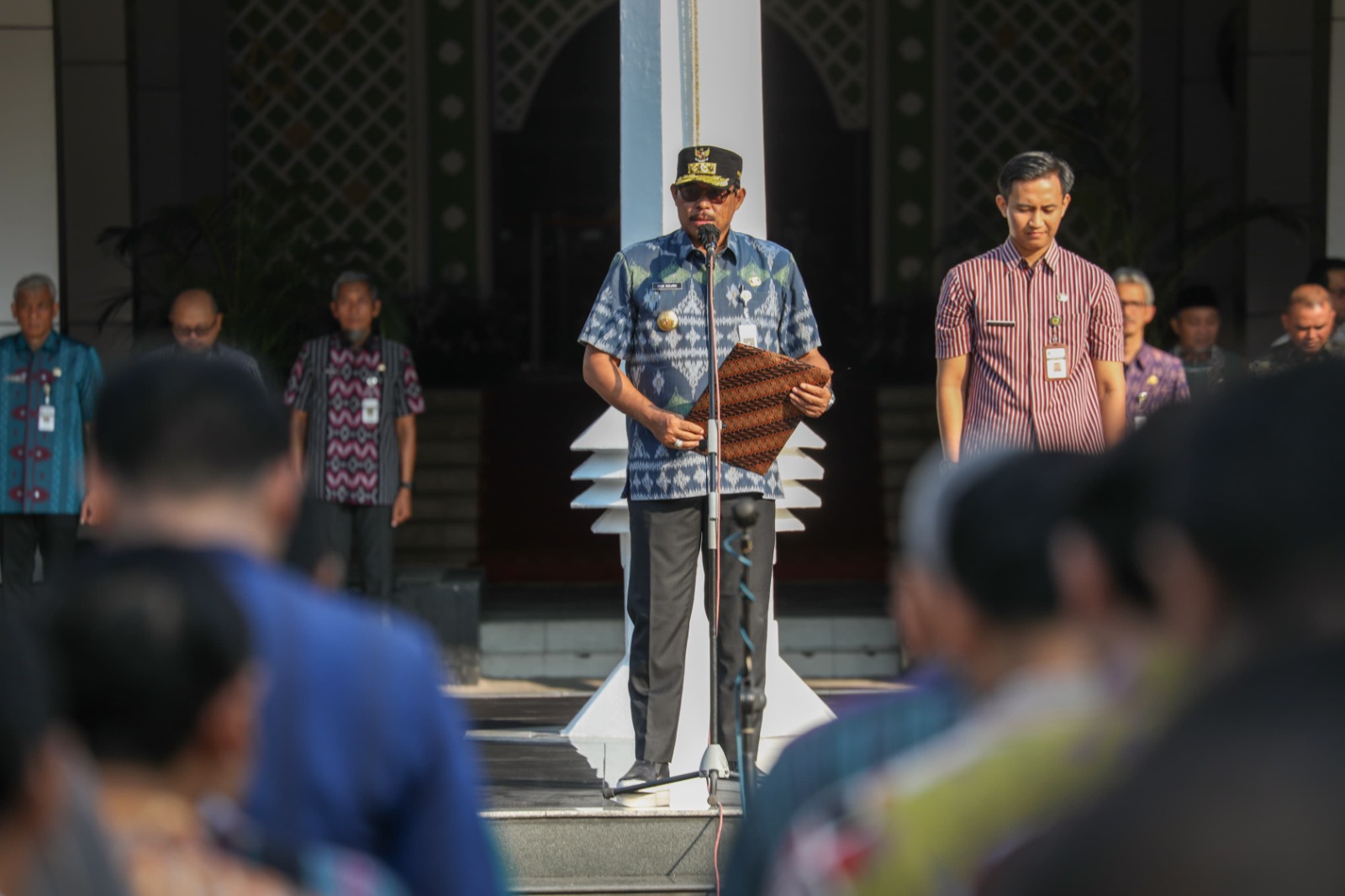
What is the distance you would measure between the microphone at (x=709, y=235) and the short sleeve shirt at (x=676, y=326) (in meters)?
0.11

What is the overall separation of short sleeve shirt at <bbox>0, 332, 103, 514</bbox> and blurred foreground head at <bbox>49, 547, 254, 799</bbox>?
4949 millimetres

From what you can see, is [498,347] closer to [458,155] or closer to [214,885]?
[458,155]

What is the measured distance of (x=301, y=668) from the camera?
140cm

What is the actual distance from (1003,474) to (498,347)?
1027 cm

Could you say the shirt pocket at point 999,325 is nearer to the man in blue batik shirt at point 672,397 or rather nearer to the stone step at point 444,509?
the man in blue batik shirt at point 672,397

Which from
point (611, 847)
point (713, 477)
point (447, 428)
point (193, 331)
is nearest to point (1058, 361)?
point (713, 477)

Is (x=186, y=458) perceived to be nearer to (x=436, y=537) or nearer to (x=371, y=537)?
(x=371, y=537)

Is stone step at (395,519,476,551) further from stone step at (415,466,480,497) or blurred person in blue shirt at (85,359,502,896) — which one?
blurred person in blue shirt at (85,359,502,896)

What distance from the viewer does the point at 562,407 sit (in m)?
10.8

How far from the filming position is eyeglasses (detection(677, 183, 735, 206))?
4.09 meters

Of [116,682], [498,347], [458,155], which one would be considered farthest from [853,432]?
[116,682]

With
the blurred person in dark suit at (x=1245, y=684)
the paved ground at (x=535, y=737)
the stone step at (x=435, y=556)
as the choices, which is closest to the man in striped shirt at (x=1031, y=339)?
the paved ground at (x=535, y=737)

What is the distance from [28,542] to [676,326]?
9.37 feet

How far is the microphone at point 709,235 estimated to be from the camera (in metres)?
4.05
